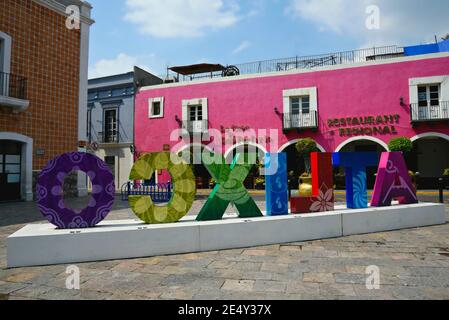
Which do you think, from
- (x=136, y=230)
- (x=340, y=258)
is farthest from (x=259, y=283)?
(x=136, y=230)

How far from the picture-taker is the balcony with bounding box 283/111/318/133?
17.0 metres

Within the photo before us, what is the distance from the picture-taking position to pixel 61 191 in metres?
4.59

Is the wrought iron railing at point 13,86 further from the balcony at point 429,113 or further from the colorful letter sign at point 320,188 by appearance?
the balcony at point 429,113

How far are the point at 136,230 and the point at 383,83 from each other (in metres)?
15.9

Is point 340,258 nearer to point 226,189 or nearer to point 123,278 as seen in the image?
point 226,189

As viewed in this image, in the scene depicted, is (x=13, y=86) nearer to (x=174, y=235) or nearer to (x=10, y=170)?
(x=10, y=170)

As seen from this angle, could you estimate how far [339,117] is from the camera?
16812mm

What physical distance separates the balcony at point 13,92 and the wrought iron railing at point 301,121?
41.2 ft

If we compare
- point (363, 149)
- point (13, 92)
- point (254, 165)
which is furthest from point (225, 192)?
point (363, 149)

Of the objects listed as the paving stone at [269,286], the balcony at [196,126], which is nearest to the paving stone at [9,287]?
the paving stone at [269,286]

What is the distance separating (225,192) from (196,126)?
1411 centimetres

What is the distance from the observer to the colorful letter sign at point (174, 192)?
4.91 metres

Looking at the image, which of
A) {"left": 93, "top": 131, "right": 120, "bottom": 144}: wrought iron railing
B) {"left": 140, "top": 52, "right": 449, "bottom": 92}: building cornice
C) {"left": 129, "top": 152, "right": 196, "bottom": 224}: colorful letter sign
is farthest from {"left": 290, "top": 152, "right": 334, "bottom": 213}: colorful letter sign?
{"left": 93, "top": 131, "right": 120, "bottom": 144}: wrought iron railing

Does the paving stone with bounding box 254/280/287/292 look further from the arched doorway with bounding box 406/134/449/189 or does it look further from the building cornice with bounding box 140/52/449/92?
the arched doorway with bounding box 406/134/449/189
